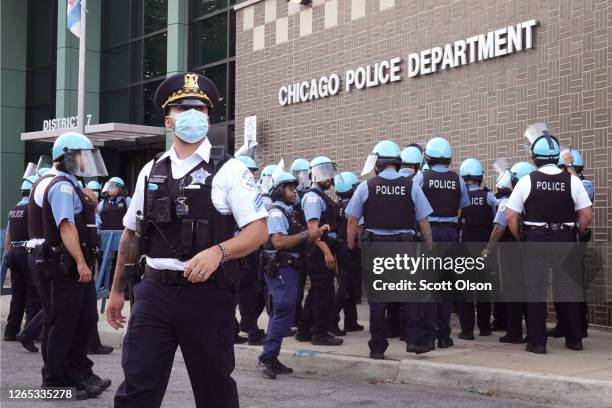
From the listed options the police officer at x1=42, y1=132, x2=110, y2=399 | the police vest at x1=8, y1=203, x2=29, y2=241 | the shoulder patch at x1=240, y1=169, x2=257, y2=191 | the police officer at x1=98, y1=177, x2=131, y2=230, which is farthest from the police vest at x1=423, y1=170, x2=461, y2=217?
the police officer at x1=98, y1=177, x2=131, y2=230

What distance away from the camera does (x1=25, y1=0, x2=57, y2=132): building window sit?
27609 millimetres

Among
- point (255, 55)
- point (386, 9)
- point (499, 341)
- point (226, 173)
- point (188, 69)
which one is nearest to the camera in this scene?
point (226, 173)

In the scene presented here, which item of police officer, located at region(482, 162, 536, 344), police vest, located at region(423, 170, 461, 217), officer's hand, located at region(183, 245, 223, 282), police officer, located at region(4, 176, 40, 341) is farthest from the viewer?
police officer, located at region(4, 176, 40, 341)

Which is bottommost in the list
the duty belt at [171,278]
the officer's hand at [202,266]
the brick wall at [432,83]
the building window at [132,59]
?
the duty belt at [171,278]

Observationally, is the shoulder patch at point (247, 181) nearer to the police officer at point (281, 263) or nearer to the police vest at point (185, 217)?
the police vest at point (185, 217)

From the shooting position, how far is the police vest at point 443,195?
29.8 feet

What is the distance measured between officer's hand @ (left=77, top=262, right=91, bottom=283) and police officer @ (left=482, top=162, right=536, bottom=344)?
4.43 m

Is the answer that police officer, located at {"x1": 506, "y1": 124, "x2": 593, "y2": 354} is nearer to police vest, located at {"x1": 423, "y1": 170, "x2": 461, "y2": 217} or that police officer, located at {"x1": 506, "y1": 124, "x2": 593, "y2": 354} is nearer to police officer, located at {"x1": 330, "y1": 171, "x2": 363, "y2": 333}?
police vest, located at {"x1": 423, "y1": 170, "x2": 461, "y2": 217}

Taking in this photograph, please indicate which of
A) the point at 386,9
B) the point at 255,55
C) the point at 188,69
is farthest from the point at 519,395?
the point at 188,69

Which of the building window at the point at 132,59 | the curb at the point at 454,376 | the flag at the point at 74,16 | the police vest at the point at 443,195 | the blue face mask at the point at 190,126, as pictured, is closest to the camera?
the blue face mask at the point at 190,126

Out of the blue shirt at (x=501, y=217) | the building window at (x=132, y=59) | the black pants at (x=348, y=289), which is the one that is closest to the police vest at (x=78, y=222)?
the black pants at (x=348, y=289)

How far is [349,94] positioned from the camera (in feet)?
47.3

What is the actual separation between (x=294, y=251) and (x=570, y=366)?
2714mm

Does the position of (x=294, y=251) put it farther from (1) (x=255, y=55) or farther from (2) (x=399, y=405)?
(1) (x=255, y=55)
